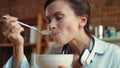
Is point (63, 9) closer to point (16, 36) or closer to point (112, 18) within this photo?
point (16, 36)

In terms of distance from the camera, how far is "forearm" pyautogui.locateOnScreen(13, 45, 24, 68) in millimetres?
1150

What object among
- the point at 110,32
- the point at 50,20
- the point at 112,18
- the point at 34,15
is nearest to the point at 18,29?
the point at 50,20

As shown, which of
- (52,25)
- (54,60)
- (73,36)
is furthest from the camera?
(73,36)

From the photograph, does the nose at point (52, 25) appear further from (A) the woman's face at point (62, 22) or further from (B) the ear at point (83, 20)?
(B) the ear at point (83, 20)

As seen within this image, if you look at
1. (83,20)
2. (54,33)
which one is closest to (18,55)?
(54,33)

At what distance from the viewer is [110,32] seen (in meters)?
3.25

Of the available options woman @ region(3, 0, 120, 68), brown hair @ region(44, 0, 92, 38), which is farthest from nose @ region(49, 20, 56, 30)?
brown hair @ region(44, 0, 92, 38)

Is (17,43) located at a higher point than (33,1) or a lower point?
lower

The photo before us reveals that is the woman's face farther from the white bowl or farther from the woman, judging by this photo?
the white bowl

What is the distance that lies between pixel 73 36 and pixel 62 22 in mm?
99

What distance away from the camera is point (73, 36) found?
3.89 feet

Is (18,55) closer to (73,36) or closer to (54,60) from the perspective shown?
A: (73,36)

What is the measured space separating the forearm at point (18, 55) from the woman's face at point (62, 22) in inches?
6.6

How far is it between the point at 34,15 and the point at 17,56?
286 cm
